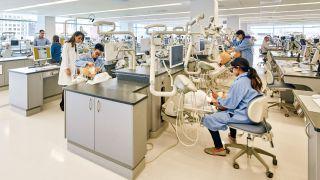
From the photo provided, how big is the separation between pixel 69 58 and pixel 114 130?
2005mm

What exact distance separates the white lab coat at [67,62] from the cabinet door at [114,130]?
167 cm

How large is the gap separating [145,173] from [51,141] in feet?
4.66

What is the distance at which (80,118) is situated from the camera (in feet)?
8.44

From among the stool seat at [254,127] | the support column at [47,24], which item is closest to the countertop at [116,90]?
the stool seat at [254,127]

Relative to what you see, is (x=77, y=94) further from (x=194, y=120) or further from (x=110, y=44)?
(x=194, y=120)

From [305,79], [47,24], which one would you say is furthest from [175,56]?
[47,24]

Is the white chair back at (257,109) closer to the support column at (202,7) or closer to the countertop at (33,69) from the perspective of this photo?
the countertop at (33,69)

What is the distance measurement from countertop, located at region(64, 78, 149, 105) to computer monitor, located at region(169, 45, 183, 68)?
493 millimetres

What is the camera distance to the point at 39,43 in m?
6.88

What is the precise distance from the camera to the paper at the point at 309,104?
1817 millimetres

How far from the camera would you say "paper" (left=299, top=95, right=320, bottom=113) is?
1817 mm

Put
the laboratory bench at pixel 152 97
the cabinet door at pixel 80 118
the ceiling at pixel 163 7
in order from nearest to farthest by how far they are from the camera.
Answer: the cabinet door at pixel 80 118
the laboratory bench at pixel 152 97
the ceiling at pixel 163 7

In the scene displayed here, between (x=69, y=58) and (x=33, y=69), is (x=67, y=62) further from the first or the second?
(x=33, y=69)

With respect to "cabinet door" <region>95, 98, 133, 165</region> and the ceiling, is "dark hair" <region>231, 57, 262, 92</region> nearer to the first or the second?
"cabinet door" <region>95, 98, 133, 165</region>
